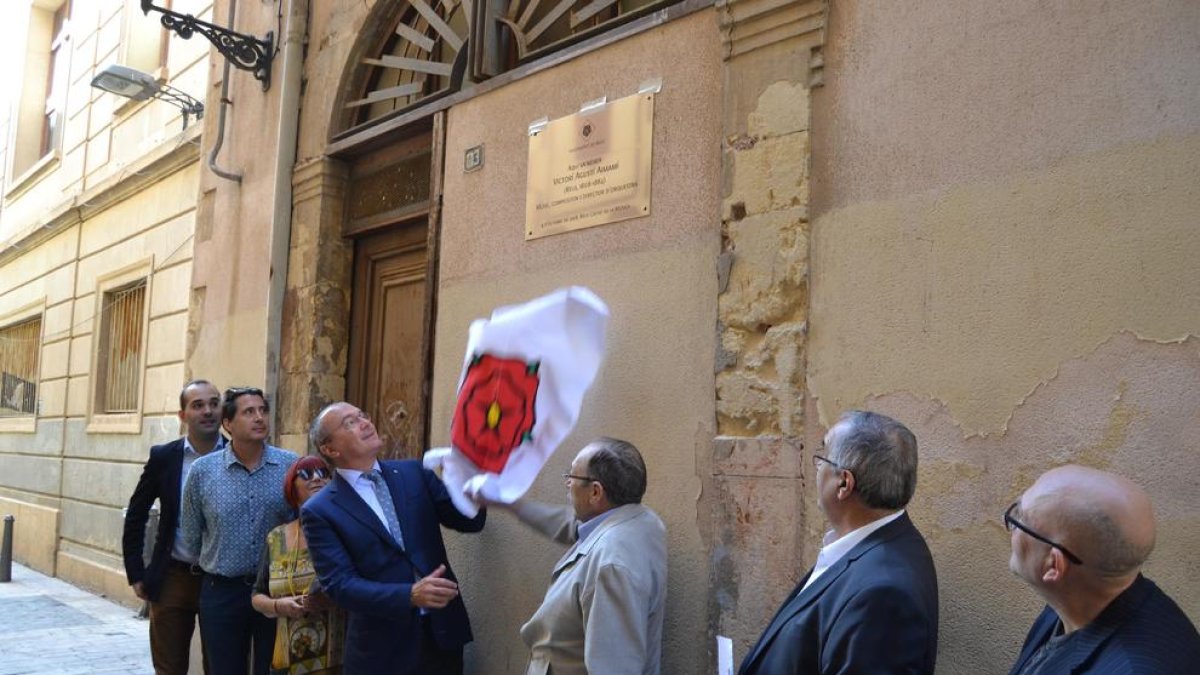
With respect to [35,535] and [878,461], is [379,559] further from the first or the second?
[35,535]

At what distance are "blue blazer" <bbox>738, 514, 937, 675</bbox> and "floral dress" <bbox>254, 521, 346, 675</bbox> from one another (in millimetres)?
2079

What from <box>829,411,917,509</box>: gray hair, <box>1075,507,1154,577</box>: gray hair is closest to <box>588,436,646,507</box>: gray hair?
<box>829,411,917,509</box>: gray hair

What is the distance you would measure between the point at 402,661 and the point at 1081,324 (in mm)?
2487

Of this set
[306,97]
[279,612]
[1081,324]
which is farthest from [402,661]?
[306,97]

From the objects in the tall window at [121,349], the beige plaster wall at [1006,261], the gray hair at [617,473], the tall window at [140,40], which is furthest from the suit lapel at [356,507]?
the tall window at [140,40]

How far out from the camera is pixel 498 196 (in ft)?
15.3

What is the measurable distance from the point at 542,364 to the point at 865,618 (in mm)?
1738

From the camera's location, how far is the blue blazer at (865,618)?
211 cm

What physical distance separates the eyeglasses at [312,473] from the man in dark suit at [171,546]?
100 centimetres

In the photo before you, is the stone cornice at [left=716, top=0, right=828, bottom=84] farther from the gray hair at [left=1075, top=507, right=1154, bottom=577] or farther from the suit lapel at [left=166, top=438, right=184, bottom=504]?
the suit lapel at [left=166, top=438, right=184, bottom=504]

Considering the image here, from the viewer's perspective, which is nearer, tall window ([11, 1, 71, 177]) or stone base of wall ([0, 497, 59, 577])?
stone base of wall ([0, 497, 59, 577])

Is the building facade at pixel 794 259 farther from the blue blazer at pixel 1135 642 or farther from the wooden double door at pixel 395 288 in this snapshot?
the blue blazer at pixel 1135 642

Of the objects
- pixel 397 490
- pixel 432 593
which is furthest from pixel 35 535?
pixel 432 593

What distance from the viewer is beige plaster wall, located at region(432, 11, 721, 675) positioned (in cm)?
368
